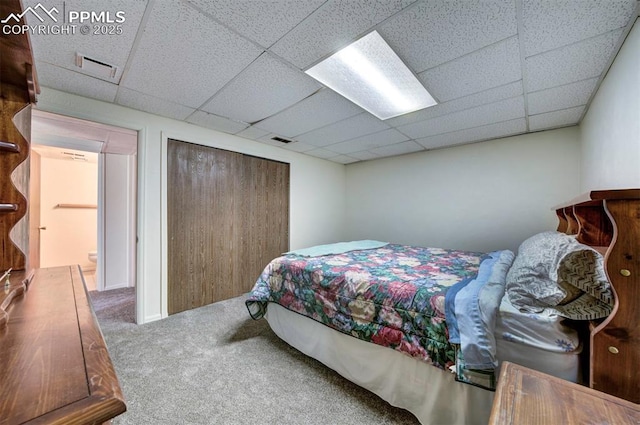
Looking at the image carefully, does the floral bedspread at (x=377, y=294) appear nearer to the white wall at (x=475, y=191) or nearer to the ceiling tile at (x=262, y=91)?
the white wall at (x=475, y=191)

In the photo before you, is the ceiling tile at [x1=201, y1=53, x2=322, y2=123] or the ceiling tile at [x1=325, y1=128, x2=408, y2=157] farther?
the ceiling tile at [x1=325, y1=128, x2=408, y2=157]

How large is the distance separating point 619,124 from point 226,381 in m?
3.13

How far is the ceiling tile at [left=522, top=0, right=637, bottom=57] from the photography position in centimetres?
121

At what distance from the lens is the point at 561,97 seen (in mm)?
2125

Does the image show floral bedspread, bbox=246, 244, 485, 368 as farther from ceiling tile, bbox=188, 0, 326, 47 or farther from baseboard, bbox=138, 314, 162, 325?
ceiling tile, bbox=188, 0, 326, 47

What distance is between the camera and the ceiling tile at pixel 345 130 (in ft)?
8.97

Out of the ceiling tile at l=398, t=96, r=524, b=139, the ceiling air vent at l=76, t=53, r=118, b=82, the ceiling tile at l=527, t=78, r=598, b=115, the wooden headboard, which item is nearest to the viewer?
the wooden headboard

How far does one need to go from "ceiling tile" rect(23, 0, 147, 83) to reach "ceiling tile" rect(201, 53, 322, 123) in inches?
26.3

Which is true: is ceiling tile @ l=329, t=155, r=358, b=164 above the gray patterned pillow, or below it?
above

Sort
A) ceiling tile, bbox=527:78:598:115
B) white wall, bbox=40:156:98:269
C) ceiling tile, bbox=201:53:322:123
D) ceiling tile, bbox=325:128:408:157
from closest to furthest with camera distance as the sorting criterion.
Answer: ceiling tile, bbox=201:53:322:123 → ceiling tile, bbox=527:78:598:115 → ceiling tile, bbox=325:128:408:157 → white wall, bbox=40:156:98:269

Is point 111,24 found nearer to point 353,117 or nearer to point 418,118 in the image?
point 353,117

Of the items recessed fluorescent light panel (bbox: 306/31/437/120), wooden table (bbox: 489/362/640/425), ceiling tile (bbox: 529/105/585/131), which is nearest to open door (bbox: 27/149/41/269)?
recessed fluorescent light panel (bbox: 306/31/437/120)

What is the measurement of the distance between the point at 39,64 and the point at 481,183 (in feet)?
14.9

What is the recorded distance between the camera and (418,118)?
2.65 meters
